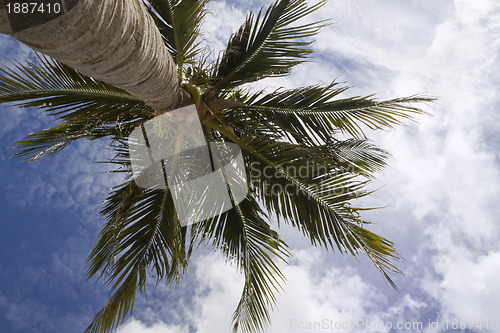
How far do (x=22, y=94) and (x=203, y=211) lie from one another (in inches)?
106

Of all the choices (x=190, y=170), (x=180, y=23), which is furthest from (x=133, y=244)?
(x=180, y=23)

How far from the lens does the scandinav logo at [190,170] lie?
484 centimetres

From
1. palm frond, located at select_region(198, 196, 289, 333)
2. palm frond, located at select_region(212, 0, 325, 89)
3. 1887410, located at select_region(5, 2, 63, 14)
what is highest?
palm frond, located at select_region(212, 0, 325, 89)

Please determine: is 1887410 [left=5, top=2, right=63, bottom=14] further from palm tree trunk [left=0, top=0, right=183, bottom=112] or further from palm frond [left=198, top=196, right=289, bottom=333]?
palm frond [left=198, top=196, right=289, bottom=333]

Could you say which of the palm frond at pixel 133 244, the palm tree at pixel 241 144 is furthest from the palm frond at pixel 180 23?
the palm frond at pixel 133 244

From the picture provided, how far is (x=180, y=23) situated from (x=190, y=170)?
1907 millimetres

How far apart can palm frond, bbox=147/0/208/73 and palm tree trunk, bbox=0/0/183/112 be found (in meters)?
1.87

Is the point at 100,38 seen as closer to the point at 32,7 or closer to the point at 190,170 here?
the point at 32,7

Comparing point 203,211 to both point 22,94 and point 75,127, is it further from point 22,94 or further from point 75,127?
point 22,94

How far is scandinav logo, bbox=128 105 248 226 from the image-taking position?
484cm

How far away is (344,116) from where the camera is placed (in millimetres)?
4805

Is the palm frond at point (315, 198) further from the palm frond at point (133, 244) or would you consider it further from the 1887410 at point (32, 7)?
the 1887410 at point (32, 7)

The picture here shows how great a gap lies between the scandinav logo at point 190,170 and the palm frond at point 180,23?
Answer: 3.40 ft

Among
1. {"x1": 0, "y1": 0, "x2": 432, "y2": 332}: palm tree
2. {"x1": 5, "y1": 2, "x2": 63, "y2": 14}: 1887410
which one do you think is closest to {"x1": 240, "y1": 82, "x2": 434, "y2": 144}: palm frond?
{"x1": 0, "y1": 0, "x2": 432, "y2": 332}: palm tree
